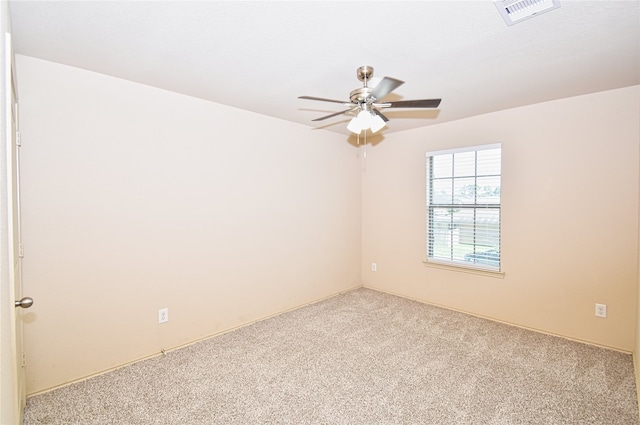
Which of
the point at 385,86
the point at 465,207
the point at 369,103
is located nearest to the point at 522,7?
the point at 385,86

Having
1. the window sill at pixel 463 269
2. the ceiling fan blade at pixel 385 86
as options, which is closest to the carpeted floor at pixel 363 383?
the window sill at pixel 463 269

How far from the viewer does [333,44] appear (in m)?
1.95

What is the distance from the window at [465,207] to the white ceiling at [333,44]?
954 millimetres

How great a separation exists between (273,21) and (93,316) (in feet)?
8.12

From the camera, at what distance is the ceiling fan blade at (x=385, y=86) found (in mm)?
1754

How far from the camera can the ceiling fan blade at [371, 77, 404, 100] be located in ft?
5.75

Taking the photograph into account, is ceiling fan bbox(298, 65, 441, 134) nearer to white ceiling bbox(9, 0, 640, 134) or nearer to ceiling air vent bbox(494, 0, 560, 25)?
white ceiling bbox(9, 0, 640, 134)

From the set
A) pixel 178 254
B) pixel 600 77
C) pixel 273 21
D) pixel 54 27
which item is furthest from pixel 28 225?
pixel 600 77

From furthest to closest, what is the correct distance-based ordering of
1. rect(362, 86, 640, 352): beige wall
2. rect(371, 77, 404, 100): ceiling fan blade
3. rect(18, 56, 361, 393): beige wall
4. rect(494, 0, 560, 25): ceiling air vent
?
1. rect(362, 86, 640, 352): beige wall
2. rect(18, 56, 361, 393): beige wall
3. rect(371, 77, 404, 100): ceiling fan blade
4. rect(494, 0, 560, 25): ceiling air vent

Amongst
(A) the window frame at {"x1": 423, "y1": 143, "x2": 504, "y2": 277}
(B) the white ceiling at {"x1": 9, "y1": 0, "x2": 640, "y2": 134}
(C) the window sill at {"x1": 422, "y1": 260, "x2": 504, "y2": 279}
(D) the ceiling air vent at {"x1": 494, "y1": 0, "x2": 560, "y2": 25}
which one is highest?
(D) the ceiling air vent at {"x1": 494, "y1": 0, "x2": 560, "y2": 25}

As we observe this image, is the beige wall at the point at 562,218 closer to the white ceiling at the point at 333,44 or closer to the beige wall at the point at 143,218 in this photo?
the white ceiling at the point at 333,44

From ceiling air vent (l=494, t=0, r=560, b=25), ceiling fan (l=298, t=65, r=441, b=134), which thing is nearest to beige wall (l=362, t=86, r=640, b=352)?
ceiling fan (l=298, t=65, r=441, b=134)

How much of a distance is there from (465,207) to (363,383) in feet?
7.87

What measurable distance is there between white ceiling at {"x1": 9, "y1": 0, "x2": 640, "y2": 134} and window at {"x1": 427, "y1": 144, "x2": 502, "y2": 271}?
3.13 feet
